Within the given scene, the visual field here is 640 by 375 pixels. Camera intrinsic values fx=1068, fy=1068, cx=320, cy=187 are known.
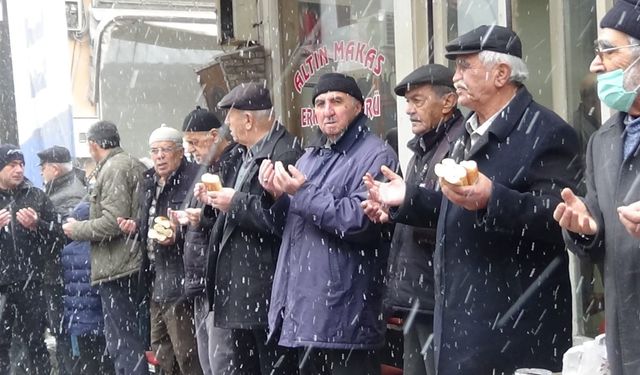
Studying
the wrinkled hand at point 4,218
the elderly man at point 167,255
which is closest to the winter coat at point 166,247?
the elderly man at point 167,255

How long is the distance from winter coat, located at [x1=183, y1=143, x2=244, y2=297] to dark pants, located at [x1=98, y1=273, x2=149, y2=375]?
4.55 ft

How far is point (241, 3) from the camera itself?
Result: 9992 millimetres

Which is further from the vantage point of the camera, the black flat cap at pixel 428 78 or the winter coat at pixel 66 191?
the winter coat at pixel 66 191

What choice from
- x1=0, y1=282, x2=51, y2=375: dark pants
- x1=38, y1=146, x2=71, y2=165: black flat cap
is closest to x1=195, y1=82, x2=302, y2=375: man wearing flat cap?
x1=0, y1=282, x2=51, y2=375: dark pants

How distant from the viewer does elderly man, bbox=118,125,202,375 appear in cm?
743

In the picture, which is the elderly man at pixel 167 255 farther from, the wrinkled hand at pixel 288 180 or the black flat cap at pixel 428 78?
the black flat cap at pixel 428 78

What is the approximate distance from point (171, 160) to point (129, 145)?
8.87m

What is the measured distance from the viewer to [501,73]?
4.58 m

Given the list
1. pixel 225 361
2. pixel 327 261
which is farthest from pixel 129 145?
pixel 327 261

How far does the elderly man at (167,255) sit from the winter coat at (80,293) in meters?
1.19

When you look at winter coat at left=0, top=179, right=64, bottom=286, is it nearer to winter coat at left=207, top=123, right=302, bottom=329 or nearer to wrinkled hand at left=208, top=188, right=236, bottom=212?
winter coat at left=207, top=123, right=302, bottom=329

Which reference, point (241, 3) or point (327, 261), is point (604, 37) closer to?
point (327, 261)

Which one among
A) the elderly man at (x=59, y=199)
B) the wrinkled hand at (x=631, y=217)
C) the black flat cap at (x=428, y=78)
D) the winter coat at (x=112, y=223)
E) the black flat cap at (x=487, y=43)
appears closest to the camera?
the wrinkled hand at (x=631, y=217)

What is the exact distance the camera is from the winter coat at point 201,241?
6.71m
